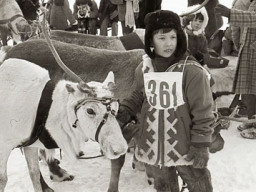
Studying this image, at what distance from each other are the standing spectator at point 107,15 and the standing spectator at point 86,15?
614mm

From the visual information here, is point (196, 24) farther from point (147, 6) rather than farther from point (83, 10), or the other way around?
point (83, 10)

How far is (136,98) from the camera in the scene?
7.71ft

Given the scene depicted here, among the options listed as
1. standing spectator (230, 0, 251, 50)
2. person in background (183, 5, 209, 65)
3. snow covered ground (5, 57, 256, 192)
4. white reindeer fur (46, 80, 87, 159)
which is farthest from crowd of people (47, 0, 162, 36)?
white reindeer fur (46, 80, 87, 159)

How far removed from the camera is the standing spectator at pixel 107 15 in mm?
6652

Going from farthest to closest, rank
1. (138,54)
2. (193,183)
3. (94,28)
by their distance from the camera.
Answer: (94,28) < (138,54) < (193,183)

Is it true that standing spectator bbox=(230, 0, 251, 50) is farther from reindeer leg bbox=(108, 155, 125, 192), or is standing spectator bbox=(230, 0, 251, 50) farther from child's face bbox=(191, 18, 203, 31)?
reindeer leg bbox=(108, 155, 125, 192)

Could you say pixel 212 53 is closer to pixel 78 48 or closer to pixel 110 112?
pixel 78 48

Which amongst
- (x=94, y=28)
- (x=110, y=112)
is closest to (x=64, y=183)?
(x=110, y=112)

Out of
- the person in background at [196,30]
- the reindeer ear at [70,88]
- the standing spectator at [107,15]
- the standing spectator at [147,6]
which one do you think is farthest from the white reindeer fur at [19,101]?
the standing spectator at [107,15]

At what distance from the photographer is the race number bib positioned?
212cm

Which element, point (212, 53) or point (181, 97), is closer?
point (181, 97)

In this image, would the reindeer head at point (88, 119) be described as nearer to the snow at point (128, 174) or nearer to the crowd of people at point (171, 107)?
the crowd of people at point (171, 107)

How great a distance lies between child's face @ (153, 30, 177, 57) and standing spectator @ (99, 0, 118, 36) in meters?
4.58

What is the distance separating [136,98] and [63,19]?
581 cm
